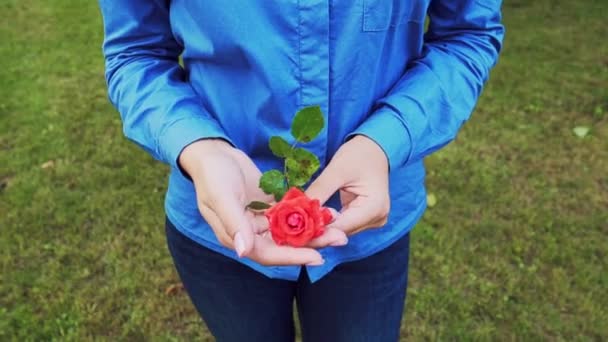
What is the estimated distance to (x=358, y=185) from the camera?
1062 millimetres

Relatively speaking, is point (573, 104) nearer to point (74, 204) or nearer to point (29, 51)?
point (74, 204)

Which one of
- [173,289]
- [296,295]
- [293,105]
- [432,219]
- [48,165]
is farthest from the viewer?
[48,165]

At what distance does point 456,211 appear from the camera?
3320 millimetres

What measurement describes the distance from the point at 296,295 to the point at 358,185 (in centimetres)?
50

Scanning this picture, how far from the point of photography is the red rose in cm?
93

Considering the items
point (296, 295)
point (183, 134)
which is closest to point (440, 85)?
point (183, 134)

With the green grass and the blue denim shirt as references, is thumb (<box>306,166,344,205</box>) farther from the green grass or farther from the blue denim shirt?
the green grass

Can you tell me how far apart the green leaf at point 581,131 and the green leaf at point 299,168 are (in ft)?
10.6

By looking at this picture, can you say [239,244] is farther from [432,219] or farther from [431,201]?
[431,201]

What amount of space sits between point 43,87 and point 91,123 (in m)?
0.70

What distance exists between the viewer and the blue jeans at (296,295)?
4.48 feet

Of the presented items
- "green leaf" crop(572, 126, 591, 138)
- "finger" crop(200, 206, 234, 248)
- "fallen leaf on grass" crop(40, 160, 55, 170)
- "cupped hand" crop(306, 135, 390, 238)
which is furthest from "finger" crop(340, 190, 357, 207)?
"green leaf" crop(572, 126, 591, 138)

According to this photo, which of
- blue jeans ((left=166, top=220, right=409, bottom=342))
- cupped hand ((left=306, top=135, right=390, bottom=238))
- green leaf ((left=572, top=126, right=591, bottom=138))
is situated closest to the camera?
cupped hand ((left=306, top=135, right=390, bottom=238))

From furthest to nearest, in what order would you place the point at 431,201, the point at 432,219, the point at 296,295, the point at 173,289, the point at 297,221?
the point at 431,201 < the point at 432,219 < the point at 173,289 < the point at 296,295 < the point at 297,221
